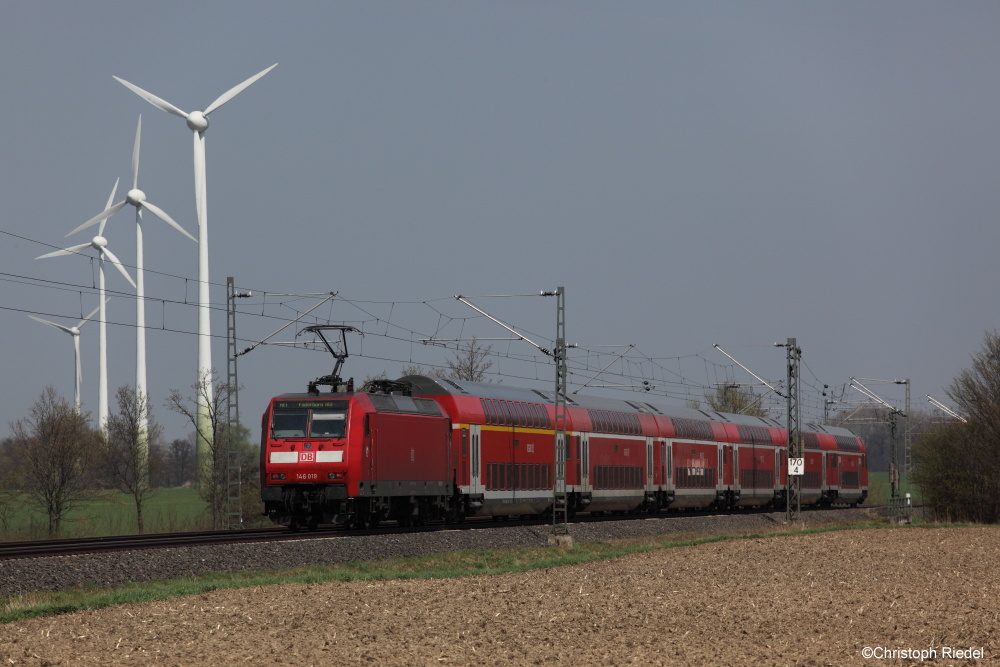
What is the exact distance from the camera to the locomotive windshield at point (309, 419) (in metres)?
36.3

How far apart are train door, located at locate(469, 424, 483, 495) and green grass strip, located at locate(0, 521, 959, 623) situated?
15.2ft

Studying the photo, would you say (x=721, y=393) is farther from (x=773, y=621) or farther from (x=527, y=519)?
(x=773, y=621)

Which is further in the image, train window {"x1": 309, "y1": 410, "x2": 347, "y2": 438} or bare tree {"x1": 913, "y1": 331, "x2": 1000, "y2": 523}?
bare tree {"x1": 913, "y1": 331, "x2": 1000, "y2": 523}

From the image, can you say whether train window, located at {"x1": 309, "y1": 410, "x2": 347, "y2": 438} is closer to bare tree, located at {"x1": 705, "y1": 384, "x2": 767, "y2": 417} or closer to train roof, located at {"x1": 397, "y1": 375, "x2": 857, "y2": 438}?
train roof, located at {"x1": 397, "y1": 375, "x2": 857, "y2": 438}

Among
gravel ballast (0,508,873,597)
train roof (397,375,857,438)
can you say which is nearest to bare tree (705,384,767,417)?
train roof (397,375,857,438)

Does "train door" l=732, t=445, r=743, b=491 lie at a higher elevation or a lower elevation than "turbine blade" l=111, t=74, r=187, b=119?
lower

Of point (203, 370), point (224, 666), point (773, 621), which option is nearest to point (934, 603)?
point (773, 621)

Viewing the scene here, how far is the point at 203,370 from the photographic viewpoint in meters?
75.3

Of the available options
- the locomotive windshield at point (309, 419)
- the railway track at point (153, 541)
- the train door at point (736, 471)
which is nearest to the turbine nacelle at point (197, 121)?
the train door at point (736, 471)

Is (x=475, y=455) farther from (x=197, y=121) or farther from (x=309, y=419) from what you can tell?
(x=197, y=121)

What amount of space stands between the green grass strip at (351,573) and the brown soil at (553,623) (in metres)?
0.82

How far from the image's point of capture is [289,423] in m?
36.8

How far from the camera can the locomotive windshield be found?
36344mm

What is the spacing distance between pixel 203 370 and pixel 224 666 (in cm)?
6104
